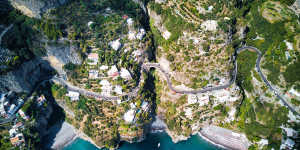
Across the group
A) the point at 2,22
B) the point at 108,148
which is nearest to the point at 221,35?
the point at 108,148

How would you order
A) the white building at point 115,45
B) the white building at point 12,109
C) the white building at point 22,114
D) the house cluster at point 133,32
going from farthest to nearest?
the house cluster at point 133,32
the white building at point 115,45
the white building at point 22,114
the white building at point 12,109

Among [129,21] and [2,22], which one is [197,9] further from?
[2,22]

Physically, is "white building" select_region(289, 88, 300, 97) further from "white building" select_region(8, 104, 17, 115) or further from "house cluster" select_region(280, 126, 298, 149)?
"white building" select_region(8, 104, 17, 115)

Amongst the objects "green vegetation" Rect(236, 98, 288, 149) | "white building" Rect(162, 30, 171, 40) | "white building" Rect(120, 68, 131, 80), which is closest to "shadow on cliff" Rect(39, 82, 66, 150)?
"white building" Rect(120, 68, 131, 80)

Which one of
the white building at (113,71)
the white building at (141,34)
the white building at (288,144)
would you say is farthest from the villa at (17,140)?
the white building at (288,144)

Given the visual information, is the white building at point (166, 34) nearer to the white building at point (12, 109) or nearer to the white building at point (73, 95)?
the white building at point (73, 95)

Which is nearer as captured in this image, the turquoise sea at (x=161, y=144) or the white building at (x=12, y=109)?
the white building at (x=12, y=109)
